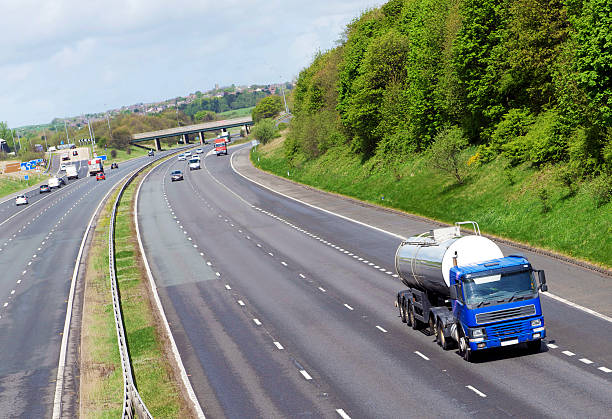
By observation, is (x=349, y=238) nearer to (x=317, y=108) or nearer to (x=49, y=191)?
(x=317, y=108)

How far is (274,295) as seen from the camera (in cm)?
3694

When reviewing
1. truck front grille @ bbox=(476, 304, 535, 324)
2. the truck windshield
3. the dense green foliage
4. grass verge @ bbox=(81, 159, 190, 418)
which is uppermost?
the dense green foliage

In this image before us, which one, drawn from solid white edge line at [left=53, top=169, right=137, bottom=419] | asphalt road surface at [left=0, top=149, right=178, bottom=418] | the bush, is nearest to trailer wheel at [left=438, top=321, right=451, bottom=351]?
solid white edge line at [left=53, top=169, right=137, bottom=419]

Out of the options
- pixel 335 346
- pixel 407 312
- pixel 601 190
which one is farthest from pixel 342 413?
pixel 601 190

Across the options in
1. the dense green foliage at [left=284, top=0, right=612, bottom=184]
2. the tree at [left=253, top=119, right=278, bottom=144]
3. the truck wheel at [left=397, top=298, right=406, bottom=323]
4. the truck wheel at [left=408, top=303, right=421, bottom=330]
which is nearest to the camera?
the truck wheel at [left=408, top=303, right=421, bottom=330]

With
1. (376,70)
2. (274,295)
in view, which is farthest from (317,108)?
(274,295)

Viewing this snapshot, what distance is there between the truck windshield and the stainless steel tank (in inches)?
55.8

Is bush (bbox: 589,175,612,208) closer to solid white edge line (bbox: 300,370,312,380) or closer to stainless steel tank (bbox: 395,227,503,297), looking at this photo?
stainless steel tank (bbox: 395,227,503,297)

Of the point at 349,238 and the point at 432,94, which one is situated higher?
the point at 432,94

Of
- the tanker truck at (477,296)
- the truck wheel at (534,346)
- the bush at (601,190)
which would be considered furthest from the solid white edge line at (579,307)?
the bush at (601,190)

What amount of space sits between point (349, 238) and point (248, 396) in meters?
29.6

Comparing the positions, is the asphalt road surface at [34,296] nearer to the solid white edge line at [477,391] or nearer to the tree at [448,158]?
the solid white edge line at [477,391]

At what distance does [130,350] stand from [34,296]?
17213mm

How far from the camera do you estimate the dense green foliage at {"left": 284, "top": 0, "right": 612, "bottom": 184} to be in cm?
4209
